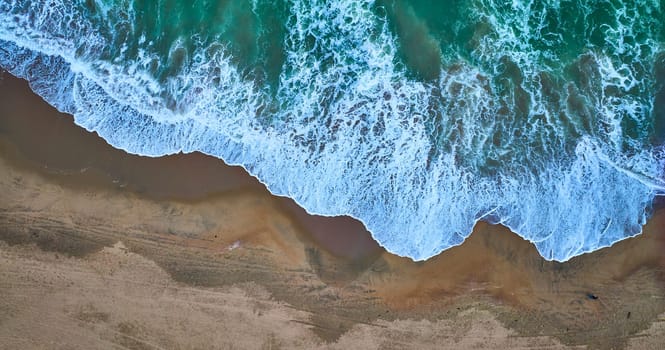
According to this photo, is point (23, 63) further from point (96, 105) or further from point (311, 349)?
point (311, 349)

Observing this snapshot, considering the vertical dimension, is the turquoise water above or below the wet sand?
above

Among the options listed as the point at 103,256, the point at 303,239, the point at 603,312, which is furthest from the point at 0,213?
the point at 603,312

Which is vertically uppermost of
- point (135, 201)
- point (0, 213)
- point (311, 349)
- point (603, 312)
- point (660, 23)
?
point (660, 23)

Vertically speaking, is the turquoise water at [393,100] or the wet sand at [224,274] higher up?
the turquoise water at [393,100]

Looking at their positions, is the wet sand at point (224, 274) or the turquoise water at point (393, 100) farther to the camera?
the turquoise water at point (393, 100)

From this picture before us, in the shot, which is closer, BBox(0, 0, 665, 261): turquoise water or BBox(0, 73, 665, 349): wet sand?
BBox(0, 73, 665, 349): wet sand
